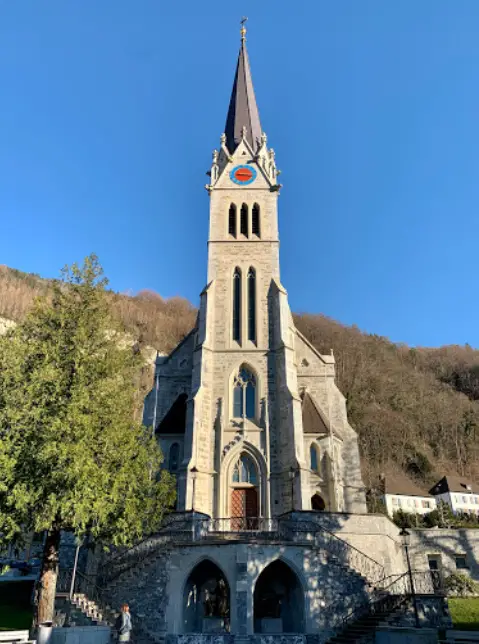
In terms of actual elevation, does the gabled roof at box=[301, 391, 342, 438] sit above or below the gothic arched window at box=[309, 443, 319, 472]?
above

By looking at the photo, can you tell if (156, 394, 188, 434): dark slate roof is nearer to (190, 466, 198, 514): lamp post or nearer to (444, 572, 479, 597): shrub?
(190, 466, 198, 514): lamp post

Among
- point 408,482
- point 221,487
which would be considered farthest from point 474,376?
point 221,487

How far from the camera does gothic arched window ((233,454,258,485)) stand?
963 inches

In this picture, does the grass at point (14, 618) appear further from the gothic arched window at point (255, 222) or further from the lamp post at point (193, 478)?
the gothic arched window at point (255, 222)

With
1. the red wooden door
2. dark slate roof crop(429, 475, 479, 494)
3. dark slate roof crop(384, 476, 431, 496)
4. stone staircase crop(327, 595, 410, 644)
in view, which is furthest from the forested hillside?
stone staircase crop(327, 595, 410, 644)

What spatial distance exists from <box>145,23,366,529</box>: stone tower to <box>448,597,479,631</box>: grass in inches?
263

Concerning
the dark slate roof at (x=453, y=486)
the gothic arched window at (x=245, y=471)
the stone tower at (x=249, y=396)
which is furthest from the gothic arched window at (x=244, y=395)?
the dark slate roof at (x=453, y=486)

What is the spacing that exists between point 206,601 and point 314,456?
34.6 ft

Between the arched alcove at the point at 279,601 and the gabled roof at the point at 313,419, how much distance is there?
9621 millimetres

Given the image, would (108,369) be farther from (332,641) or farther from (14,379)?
(332,641)

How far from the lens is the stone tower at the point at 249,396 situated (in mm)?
23906

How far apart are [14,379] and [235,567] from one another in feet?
31.1

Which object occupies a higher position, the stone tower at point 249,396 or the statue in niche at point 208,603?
the stone tower at point 249,396

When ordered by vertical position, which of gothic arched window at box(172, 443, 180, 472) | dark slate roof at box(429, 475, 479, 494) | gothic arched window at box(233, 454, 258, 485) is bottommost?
gothic arched window at box(233, 454, 258, 485)
